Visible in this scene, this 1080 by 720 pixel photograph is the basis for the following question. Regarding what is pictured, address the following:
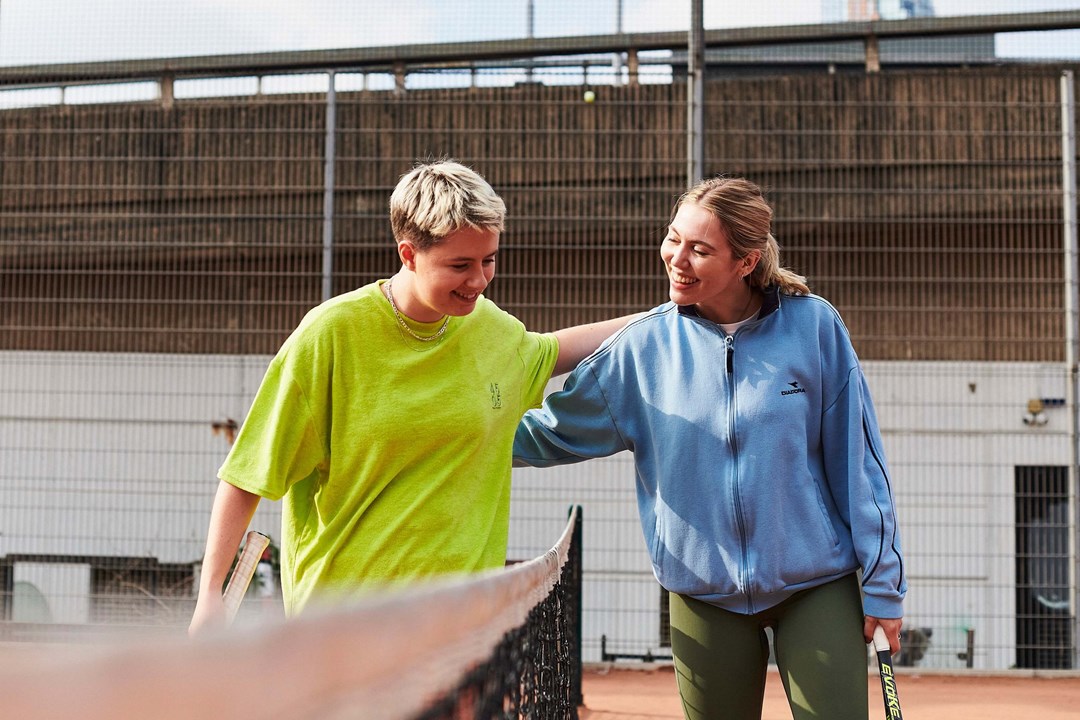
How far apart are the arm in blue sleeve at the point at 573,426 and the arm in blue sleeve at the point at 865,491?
1.65 feet

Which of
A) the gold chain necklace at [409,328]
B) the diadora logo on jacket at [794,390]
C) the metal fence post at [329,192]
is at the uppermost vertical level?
the metal fence post at [329,192]

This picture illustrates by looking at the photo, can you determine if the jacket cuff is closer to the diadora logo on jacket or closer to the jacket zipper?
the jacket zipper

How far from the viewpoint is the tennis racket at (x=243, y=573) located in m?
2.07

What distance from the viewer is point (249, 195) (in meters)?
7.53

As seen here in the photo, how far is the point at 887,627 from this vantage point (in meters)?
2.39

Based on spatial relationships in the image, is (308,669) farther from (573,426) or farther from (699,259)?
(573,426)

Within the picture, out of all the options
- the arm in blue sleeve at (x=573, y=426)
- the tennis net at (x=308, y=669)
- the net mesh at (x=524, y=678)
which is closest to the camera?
the tennis net at (x=308, y=669)

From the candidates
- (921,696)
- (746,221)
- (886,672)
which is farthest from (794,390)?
(921,696)

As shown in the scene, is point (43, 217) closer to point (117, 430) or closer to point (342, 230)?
point (117, 430)

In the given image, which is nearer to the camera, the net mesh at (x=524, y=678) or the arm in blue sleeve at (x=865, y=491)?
the net mesh at (x=524, y=678)

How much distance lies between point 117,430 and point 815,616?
584cm

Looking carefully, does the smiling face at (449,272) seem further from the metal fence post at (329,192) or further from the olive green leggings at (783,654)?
the metal fence post at (329,192)

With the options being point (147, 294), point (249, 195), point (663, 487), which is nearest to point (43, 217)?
point (147, 294)

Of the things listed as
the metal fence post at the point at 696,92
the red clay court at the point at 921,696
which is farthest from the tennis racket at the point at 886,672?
the metal fence post at the point at 696,92
